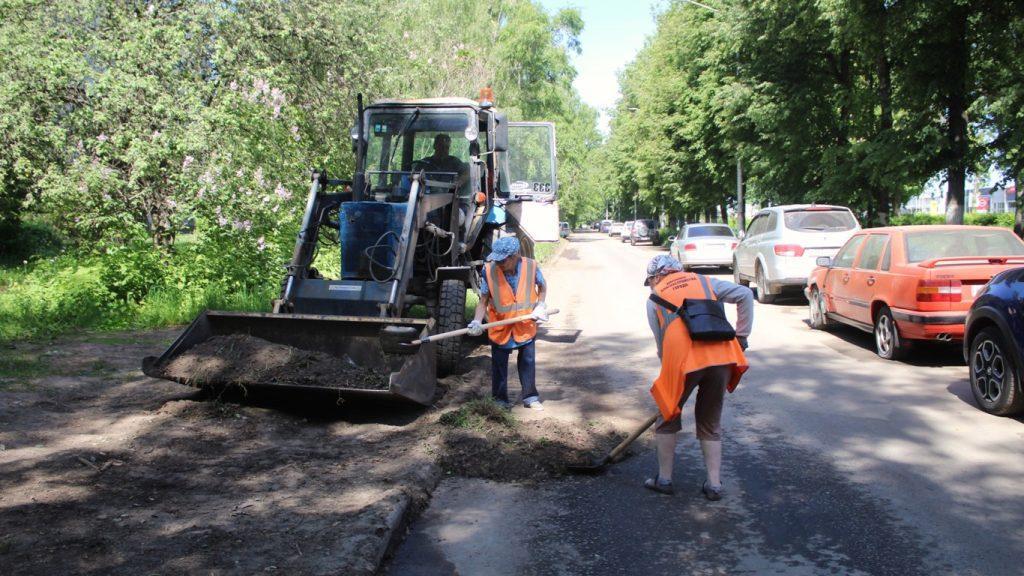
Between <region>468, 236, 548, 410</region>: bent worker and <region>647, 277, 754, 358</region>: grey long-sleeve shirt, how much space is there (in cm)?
202

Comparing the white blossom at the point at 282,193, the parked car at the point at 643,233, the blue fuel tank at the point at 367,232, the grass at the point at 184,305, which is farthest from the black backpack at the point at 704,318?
the parked car at the point at 643,233

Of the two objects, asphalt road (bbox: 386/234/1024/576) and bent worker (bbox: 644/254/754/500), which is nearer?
Result: asphalt road (bbox: 386/234/1024/576)

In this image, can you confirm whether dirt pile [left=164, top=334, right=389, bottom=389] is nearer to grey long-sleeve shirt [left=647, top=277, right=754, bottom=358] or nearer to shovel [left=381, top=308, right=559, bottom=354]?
shovel [left=381, top=308, right=559, bottom=354]

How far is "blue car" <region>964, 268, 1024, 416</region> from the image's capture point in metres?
6.85

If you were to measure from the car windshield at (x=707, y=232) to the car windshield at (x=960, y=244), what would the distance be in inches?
678

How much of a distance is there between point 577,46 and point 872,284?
40351 millimetres

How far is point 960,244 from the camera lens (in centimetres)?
973

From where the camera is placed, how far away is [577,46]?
4819 cm

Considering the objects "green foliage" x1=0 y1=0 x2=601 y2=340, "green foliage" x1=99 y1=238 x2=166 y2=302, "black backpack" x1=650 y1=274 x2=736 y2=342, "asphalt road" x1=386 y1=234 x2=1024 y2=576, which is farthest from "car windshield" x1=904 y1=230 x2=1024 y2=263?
"green foliage" x1=99 y1=238 x2=166 y2=302

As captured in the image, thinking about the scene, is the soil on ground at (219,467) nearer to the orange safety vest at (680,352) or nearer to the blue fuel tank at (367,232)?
the orange safety vest at (680,352)

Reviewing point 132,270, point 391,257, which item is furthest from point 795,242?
point 132,270

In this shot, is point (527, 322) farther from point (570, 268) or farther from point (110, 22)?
point (570, 268)

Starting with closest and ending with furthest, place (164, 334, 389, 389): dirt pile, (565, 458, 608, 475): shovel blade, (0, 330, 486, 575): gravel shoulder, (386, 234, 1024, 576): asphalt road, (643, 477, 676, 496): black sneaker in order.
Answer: (0, 330, 486, 575): gravel shoulder, (386, 234, 1024, 576): asphalt road, (643, 477, 676, 496): black sneaker, (565, 458, 608, 475): shovel blade, (164, 334, 389, 389): dirt pile

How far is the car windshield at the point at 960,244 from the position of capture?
31.6 feet
